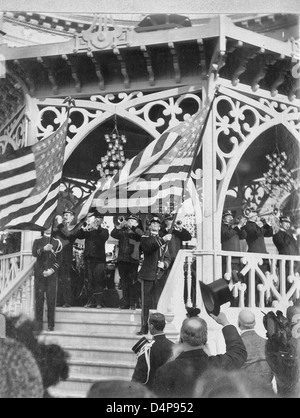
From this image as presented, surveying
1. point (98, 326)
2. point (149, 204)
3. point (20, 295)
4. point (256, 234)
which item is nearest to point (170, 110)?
point (149, 204)

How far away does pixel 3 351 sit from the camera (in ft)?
22.9

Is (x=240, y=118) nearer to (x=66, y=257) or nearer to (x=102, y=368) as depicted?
(x=66, y=257)

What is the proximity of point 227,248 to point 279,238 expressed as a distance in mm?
587

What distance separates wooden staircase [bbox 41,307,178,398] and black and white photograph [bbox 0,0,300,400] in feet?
0.05

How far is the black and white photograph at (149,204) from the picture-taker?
685 cm

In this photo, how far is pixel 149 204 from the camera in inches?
285

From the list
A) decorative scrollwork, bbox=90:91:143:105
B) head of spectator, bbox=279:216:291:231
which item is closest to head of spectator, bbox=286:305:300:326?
head of spectator, bbox=279:216:291:231

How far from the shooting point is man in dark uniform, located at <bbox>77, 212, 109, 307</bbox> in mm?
7691

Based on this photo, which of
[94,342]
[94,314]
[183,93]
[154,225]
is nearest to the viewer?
[94,342]

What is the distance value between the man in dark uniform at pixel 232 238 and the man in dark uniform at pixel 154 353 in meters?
1.29

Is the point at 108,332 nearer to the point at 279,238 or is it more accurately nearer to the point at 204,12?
the point at 279,238

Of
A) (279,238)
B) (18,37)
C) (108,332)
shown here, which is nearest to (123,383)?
(108,332)

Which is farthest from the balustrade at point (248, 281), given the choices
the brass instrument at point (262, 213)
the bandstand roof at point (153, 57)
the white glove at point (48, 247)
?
the bandstand roof at point (153, 57)

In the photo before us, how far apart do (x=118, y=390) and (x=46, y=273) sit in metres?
1.50
